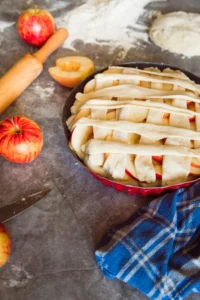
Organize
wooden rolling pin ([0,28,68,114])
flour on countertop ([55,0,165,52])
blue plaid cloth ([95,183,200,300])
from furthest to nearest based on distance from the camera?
1. flour on countertop ([55,0,165,52])
2. wooden rolling pin ([0,28,68,114])
3. blue plaid cloth ([95,183,200,300])

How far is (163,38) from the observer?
4.58 feet

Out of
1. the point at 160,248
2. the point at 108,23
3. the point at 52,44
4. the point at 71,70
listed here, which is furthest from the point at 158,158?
the point at 108,23

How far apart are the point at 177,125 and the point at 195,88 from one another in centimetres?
15

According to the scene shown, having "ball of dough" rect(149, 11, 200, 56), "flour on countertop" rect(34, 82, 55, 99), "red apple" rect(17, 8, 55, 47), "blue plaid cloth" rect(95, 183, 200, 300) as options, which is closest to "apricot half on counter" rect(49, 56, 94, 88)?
"flour on countertop" rect(34, 82, 55, 99)

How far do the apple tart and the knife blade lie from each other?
0.51 feet

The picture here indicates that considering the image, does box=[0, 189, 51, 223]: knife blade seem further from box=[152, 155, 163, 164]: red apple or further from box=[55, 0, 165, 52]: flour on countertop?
box=[55, 0, 165, 52]: flour on countertop

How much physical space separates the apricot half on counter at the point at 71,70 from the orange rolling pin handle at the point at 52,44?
0.24 ft

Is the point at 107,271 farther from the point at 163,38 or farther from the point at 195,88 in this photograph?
the point at 163,38

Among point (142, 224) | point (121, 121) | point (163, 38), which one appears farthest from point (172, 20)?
point (142, 224)

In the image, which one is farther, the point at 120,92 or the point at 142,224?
the point at 120,92

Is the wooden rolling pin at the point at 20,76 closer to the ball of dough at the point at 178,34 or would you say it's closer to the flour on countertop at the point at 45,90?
the flour on countertop at the point at 45,90

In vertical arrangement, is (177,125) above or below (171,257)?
above

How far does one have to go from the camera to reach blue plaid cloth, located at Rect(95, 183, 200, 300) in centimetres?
78

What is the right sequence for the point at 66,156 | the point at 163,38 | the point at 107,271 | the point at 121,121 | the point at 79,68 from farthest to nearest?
the point at 163,38 → the point at 79,68 → the point at 66,156 → the point at 121,121 → the point at 107,271
